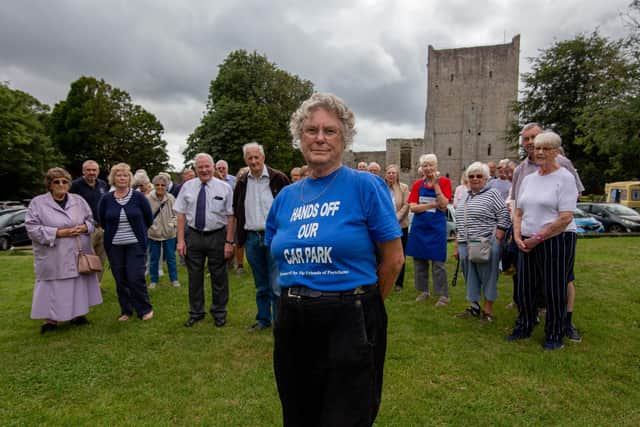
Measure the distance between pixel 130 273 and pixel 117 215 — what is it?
2.55 feet

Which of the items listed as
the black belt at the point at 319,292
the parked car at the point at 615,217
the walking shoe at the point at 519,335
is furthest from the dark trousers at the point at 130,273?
the parked car at the point at 615,217

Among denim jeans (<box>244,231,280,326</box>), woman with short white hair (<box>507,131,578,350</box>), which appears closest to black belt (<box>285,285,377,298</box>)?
denim jeans (<box>244,231,280,326</box>)

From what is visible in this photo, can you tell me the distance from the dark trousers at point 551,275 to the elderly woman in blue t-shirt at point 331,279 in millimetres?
2897

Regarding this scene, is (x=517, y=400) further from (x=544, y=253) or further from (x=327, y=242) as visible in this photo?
(x=327, y=242)

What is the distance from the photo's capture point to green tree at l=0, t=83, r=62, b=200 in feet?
98.9

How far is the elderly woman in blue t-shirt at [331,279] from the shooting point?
176cm

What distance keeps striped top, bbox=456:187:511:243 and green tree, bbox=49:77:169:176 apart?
37.5m

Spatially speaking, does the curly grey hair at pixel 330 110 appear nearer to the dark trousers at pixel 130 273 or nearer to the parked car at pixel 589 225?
the dark trousers at pixel 130 273

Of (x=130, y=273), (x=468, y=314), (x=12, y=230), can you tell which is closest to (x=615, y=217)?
(x=468, y=314)

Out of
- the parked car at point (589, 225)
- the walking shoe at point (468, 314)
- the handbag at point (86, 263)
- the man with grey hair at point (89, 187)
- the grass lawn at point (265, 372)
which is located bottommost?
the grass lawn at point (265, 372)

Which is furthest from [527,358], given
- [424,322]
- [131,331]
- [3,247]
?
[3,247]

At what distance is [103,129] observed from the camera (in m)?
36.1

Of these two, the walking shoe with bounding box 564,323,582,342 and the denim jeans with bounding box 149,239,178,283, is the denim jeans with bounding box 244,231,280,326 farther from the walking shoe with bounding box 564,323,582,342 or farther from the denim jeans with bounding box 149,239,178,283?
the walking shoe with bounding box 564,323,582,342

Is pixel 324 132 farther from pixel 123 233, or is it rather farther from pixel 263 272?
pixel 123 233
